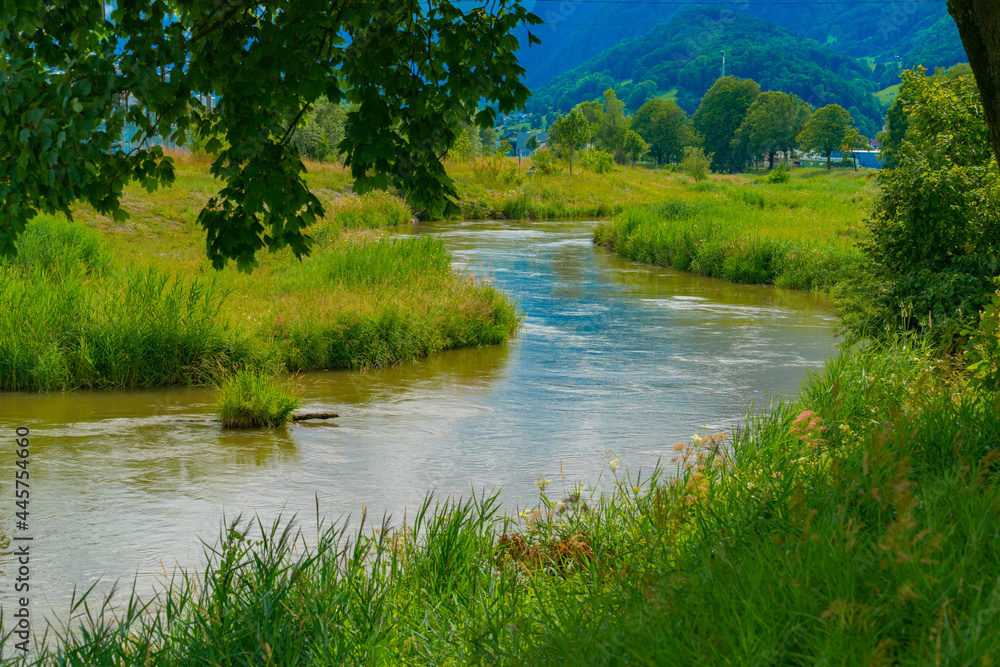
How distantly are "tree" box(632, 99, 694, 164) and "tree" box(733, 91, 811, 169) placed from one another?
1371cm

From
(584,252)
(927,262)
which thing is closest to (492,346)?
(927,262)

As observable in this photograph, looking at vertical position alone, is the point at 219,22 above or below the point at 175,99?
above

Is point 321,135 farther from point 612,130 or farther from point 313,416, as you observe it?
point 612,130

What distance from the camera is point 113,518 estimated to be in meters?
6.87

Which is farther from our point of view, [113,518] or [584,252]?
[584,252]

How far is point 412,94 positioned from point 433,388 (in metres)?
6.83

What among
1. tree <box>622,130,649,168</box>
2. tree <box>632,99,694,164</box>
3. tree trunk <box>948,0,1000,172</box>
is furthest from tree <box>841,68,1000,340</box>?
tree <box>632,99,694,164</box>

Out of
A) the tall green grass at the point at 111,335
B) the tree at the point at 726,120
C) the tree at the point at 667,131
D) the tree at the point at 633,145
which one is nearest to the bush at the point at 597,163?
the tree at the point at 633,145

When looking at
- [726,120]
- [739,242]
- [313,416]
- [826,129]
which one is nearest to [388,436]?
[313,416]

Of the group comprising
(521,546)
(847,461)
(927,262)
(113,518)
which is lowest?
(113,518)

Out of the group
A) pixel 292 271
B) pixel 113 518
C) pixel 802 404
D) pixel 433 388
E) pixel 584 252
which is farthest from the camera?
pixel 584 252

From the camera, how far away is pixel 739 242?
74.8ft

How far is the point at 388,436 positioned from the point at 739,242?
15859 millimetres

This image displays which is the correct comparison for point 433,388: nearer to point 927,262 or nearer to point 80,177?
point 927,262
